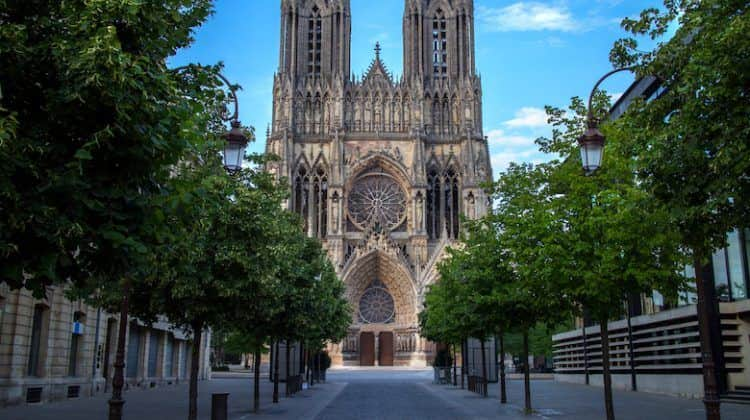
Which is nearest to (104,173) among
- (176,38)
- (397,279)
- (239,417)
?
(176,38)

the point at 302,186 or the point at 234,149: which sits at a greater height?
the point at 302,186

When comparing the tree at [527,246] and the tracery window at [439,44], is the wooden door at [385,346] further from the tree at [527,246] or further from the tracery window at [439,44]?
the tree at [527,246]

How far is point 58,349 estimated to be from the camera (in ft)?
81.8

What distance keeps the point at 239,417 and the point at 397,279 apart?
1837 inches

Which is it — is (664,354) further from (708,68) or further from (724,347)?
(708,68)

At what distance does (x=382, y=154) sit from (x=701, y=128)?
196 ft

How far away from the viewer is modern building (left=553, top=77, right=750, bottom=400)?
24.5 m

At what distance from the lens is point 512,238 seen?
766 inches

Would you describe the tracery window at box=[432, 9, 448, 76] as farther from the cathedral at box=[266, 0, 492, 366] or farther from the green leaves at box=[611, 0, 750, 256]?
the green leaves at box=[611, 0, 750, 256]

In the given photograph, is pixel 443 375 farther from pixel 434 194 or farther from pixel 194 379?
pixel 434 194

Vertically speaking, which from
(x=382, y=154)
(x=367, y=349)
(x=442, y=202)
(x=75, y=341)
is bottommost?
(x=367, y=349)

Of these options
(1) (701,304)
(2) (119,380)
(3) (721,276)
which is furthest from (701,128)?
(3) (721,276)

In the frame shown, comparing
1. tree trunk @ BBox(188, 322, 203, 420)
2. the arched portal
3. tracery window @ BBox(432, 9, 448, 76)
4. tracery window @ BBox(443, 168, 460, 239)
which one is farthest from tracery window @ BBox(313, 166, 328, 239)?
tree trunk @ BBox(188, 322, 203, 420)

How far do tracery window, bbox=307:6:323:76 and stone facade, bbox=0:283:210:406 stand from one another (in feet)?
141
